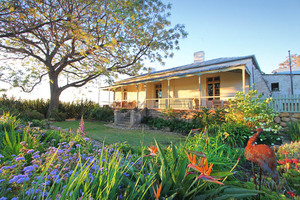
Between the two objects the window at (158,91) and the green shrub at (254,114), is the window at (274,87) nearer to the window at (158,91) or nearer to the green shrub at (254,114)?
the window at (158,91)

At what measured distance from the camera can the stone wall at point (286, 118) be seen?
742cm

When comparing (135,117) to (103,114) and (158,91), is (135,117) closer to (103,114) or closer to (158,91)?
(103,114)

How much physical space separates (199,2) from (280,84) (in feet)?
43.4

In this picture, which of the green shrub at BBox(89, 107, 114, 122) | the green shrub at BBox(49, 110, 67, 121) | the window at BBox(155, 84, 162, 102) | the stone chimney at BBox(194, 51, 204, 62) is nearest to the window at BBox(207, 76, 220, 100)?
the stone chimney at BBox(194, 51, 204, 62)

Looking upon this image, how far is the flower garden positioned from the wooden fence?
6.89ft

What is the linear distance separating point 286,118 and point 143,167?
896 cm

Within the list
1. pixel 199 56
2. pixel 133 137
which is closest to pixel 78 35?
pixel 133 137

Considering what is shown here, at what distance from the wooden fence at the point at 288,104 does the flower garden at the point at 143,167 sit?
2.10 meters

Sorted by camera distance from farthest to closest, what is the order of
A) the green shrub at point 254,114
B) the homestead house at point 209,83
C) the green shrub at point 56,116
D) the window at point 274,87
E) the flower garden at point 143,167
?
the window at point 274,87 < the green shrub at point 56,116 < the homestead house at point 209,83 < the green shrub at point 254,114 < the flower garden at point 143,167

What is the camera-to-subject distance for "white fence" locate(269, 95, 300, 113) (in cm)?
750

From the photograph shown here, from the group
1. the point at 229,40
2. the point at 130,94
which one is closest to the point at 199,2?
the point at 229,40

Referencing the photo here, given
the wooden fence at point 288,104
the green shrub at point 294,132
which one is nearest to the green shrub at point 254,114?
the green shrub at point 294,132

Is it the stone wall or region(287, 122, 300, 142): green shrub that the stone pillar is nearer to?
the stone wall

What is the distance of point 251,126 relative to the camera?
621 cm
